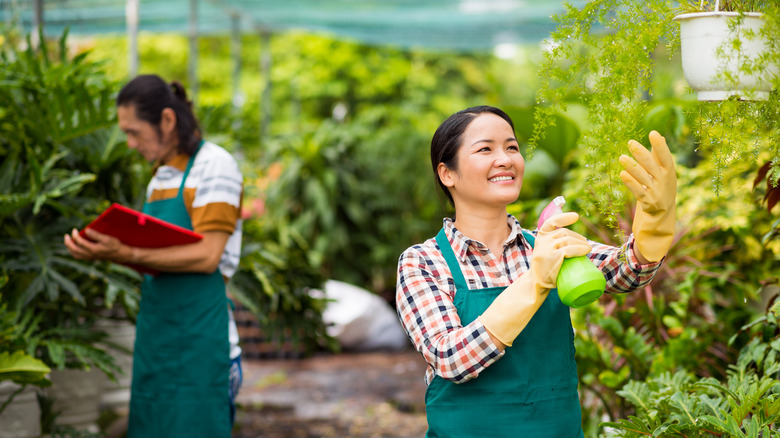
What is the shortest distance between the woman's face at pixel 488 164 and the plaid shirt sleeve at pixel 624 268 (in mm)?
231

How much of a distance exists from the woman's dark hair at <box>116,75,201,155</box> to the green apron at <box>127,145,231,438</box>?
95 mm

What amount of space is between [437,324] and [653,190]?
462mm

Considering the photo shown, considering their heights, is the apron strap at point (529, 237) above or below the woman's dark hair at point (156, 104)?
below

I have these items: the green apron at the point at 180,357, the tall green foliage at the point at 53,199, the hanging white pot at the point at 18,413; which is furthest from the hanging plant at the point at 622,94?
the hanging white pot at the point at 18,413

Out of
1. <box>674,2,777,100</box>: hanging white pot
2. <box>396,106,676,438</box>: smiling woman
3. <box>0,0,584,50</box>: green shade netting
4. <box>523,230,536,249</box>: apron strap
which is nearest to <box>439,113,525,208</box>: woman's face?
<box>396,106,676,438</box>: smiling woman

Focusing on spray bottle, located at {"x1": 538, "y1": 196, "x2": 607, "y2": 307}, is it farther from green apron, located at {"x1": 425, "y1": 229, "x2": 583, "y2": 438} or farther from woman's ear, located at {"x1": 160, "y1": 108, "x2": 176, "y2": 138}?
woman's ear, located at {"x1": 160, "y1": 108, "x2": 176, "y2": 138}

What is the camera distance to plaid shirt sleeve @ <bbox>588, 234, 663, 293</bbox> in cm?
156

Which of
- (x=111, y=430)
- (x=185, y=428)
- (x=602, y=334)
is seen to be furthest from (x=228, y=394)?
(x=111, y=430)

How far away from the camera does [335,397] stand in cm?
549

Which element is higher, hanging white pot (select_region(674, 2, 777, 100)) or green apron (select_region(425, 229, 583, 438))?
hanging white pot (select_region(674, 2, 777, 100))

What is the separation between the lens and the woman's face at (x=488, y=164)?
158cm

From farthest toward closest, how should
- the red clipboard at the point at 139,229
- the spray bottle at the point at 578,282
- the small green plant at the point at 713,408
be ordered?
the red clipboard at the point at 139,229, the small green plant at the point at 713,408, the spray bottle at the point at 578,282

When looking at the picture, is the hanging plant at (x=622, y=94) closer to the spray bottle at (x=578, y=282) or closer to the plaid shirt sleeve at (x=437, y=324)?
the spray bottle at (x=578, y=282)

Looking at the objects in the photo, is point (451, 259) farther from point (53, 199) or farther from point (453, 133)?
point (53, 199)
